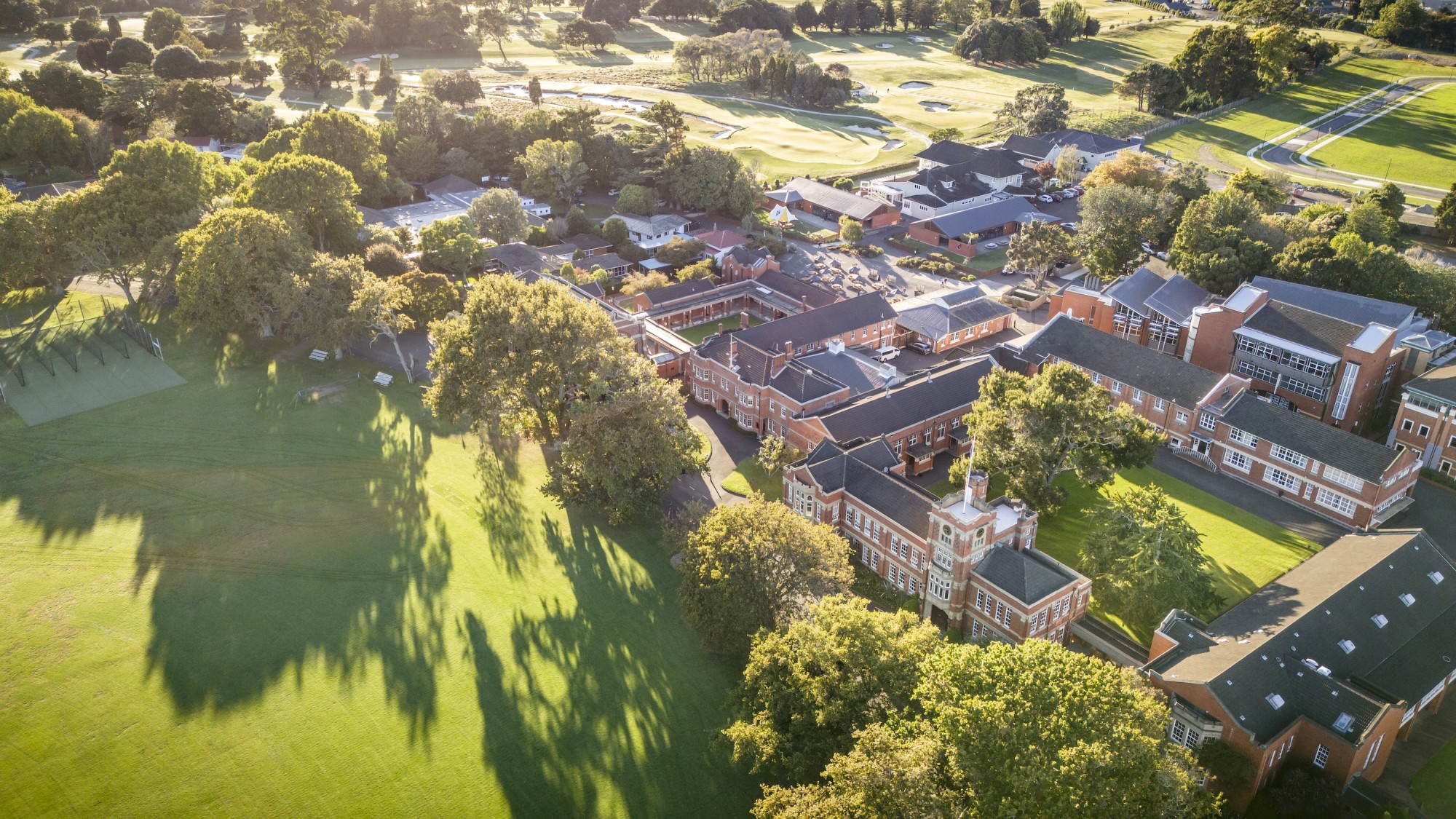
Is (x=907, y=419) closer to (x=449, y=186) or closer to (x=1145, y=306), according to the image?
(x=1145, y=306)

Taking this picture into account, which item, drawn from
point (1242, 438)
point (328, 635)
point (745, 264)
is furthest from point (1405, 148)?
point (328, 635)

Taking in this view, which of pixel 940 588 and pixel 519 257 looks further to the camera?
pixel 519 257

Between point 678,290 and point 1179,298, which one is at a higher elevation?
point 1179,298

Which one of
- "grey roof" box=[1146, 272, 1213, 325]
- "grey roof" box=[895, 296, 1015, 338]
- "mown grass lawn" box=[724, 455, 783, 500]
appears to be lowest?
"mown grass lawn" box=[724, 455, 783, 500]

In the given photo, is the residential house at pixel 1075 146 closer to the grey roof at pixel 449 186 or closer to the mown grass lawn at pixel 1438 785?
the grey roof at pixel 449 186

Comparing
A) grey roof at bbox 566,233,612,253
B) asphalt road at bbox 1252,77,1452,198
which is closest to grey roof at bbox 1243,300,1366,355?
grey roof at bbox 566,233,612,253

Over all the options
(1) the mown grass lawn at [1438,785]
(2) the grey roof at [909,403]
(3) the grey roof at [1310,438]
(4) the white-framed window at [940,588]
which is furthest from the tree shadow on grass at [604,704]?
(3) the grey roof at [1310,438]

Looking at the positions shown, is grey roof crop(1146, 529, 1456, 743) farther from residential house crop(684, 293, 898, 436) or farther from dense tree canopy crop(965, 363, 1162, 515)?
residential house crop(684, 293, 898, 436)

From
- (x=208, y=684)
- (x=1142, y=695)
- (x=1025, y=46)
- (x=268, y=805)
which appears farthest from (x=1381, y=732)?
(x=1025, y=46)
